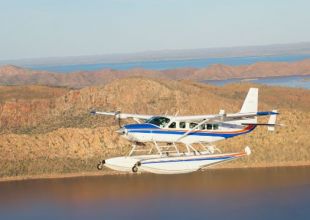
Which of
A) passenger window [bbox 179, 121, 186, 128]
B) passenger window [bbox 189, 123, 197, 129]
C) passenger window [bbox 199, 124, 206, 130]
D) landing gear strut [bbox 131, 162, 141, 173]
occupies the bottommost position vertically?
landing gear strut [bbox 131, 162, 141, 173]

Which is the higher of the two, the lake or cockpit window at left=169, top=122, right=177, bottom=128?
cockpit window at left=169, top=122, right=177, bottom=128

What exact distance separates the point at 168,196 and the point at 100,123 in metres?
32.6

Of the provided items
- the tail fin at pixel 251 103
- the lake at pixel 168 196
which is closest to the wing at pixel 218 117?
the tail fin at pixel 251 103

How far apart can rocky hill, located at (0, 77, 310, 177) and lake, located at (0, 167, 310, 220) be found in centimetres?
548

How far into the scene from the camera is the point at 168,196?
7512cm

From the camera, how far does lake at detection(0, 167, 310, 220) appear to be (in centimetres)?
6738

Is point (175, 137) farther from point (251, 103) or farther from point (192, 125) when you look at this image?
point (251, 103)

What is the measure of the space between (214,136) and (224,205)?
19698mm

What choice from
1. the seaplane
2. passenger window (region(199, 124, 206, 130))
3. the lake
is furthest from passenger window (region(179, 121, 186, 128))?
the lake

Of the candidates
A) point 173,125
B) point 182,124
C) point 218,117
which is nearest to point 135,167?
point 173,125

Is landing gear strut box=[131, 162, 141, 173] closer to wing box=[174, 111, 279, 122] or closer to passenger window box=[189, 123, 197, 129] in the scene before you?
wing box=[174, 111, 279, 122]

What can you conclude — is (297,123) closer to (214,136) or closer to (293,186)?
(293,186)

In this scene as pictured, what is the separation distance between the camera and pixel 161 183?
83.4 meters

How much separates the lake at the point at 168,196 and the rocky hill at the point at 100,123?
5480mm
